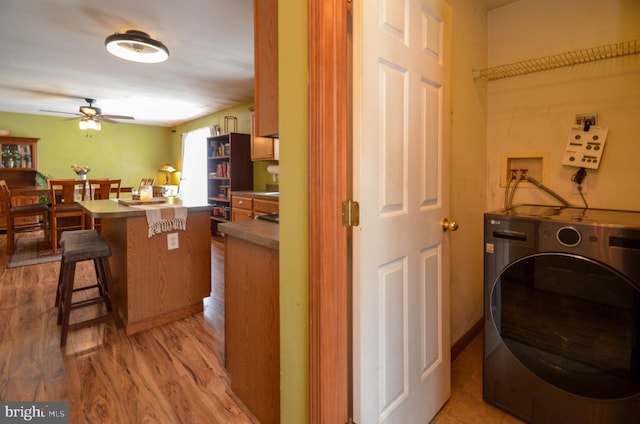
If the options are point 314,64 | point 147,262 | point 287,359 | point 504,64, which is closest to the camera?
point 314,64

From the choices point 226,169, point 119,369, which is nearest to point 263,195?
point 226,169

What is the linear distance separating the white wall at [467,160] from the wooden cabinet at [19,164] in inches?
284

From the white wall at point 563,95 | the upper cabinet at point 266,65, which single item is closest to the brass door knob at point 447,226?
the upper cabinet at point 266,65

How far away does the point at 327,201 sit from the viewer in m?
0.99

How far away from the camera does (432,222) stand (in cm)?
139

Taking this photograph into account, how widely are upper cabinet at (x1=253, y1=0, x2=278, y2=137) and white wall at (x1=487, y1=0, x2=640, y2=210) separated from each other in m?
1.66

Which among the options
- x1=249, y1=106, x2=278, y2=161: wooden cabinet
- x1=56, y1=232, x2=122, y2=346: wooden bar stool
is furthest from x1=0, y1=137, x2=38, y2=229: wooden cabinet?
x1=56, y1=232, x2=122, y2=346: wooden bar stool

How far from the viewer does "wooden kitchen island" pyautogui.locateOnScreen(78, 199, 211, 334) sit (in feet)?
7.25

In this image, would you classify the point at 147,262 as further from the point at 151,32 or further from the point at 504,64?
the point at 504,64

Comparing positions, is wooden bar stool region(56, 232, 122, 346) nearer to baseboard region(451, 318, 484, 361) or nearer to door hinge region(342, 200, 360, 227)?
door hinge region(342, 200, 360, 227)

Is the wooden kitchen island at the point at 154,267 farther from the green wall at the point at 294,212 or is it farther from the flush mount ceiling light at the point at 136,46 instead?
the green wall at the point at 294,212

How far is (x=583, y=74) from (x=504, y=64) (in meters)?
0.45

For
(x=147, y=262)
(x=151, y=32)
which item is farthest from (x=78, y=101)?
(x=147, y=262)

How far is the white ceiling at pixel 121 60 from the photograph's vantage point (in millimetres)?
2502
